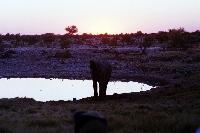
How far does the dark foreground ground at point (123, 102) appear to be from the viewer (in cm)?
1575

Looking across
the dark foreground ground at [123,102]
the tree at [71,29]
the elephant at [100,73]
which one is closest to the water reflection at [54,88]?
the dark foreground ground at [123,102]

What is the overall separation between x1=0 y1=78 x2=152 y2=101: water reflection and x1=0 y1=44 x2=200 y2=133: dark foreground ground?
297cm

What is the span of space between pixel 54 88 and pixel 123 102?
15342 mm

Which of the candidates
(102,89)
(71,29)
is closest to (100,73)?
(102,89)

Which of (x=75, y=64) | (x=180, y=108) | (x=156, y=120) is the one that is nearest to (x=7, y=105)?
(x=180, y=108)

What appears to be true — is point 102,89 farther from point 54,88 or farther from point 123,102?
point 54,88

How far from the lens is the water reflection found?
1459 inches

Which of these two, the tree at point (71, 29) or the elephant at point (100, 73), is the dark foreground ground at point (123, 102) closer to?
the elephant at point (100, 73)

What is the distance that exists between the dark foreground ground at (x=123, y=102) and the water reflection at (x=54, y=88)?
117 inches

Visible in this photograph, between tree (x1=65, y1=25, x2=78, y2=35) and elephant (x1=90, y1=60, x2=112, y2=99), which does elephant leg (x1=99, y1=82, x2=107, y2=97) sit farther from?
tree (x1=65, y1=25, x2=78, y2=35)

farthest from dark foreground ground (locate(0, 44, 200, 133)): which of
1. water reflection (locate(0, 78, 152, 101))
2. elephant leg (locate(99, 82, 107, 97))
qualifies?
water reflection (locate(0, 78, 152, 101))

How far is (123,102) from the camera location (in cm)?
2653

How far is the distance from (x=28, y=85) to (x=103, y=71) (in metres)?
14.4

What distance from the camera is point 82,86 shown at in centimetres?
4225
